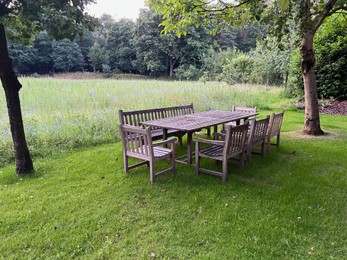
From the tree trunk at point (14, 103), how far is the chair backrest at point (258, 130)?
12.3 feet

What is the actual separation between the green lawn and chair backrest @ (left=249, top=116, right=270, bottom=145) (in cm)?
43

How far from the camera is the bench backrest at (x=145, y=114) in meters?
5.01

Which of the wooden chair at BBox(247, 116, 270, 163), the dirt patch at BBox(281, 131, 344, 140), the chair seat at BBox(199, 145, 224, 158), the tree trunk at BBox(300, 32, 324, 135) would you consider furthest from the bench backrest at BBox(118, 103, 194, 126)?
the tree trunk at BBox(300, 32, 324, 135)

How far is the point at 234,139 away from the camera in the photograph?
149 inches

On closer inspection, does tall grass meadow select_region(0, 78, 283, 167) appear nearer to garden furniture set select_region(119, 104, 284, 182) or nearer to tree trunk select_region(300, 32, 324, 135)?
garden furniture set select_region(119, 104, 284, 182)

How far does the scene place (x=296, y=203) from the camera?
10.1 ft

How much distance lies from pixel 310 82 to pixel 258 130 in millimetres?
2686

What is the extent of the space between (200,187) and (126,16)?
50605 mm

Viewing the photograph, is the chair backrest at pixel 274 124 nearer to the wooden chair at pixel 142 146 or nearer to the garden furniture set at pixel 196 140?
the garden furniture set at pixel 196 140

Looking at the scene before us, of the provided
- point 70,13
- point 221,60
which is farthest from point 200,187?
point 221,60

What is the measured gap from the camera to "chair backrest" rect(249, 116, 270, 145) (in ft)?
14.0

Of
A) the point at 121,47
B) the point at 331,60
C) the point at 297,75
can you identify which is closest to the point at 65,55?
the point at 121,47

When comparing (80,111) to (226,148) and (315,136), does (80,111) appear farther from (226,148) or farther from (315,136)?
(315,136)

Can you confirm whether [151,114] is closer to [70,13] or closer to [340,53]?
[70,13]
